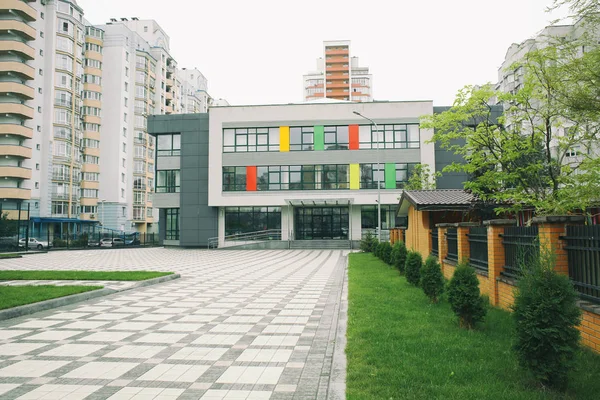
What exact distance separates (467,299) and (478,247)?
417cm

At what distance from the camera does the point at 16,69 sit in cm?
5047

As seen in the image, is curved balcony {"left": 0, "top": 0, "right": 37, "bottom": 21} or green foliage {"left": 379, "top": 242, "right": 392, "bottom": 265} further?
curved balcony {"left": 0, "top": 0, "right": 37, "bottom": 21}

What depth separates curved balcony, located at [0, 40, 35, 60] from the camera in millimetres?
50125

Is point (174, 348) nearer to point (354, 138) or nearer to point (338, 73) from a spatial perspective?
point (354, 138)

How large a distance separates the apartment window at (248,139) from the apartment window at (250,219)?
5392 mm

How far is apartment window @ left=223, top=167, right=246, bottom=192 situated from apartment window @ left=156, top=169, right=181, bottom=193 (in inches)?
188

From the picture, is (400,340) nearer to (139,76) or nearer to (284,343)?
(284,343)

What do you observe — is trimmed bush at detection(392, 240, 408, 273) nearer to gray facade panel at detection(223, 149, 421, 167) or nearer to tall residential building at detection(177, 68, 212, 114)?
gray facade panel at detection(223, 149, 421, 167)

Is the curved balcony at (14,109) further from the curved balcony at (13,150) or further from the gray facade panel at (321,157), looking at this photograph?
the gray facade panel at (321,157)

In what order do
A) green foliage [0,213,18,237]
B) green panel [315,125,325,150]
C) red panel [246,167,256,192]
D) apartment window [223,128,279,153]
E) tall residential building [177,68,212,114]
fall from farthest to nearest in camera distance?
tall residential building [177,68,212,114] < apartment window [223,128,279,153] < red panel [246,167,256,192] < green panel [315,125,325,150] < green foliage [0,213,18,237]

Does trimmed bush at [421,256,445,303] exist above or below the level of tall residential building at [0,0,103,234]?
below

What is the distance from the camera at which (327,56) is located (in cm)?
11275

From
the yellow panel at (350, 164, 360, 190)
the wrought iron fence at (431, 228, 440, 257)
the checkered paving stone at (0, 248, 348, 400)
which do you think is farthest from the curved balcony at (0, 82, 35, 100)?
the wrought iron fence at (431, 228, 440, 257)

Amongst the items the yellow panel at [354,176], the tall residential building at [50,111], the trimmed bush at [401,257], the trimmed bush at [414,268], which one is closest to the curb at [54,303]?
the trimmed bush at [414,268]
